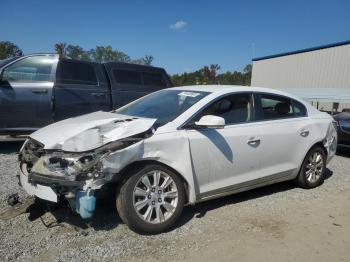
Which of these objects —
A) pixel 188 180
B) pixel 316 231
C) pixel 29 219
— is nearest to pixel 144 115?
pixel 188 180

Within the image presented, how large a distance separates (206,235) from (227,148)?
1.04m

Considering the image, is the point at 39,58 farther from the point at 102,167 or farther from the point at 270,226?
the point at 270,226

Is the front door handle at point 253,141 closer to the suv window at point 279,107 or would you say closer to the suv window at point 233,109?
the suv window at point 233,109

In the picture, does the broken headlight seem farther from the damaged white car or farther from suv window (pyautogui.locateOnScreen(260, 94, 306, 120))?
suv window (pyautogui.locateOnScreen(260, 94, 306, 120))

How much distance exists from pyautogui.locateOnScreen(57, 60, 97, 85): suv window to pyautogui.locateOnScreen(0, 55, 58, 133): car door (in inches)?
9.4

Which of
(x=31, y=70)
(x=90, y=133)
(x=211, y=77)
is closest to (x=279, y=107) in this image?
(x=90, y=133)

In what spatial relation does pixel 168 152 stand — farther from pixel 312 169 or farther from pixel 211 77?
pixel 211 77

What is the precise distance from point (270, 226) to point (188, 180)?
1083 millimetres

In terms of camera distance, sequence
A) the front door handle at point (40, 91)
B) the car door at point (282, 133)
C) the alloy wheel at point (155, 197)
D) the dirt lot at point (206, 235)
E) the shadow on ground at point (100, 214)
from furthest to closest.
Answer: the front door handle at point (40, 91)
the car door at point (282, 133)
the shadow on ground at point (100, 214)
the alloy wheel at point (155, 197)
the dirt lot at point (206, 235)

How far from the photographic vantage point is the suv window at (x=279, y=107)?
5.07 m

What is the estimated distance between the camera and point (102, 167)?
3520mm

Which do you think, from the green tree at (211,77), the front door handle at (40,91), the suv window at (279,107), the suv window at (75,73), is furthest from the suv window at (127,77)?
the green tree at (211,77)

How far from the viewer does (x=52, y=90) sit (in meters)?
7.44

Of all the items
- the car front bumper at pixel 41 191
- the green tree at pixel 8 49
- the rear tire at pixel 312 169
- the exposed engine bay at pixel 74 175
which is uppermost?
the green tree at pixel 8 49
